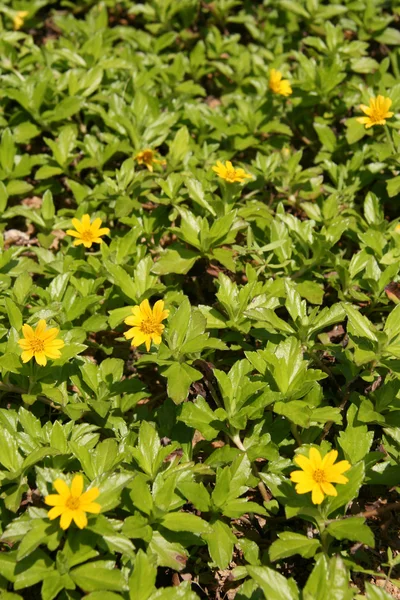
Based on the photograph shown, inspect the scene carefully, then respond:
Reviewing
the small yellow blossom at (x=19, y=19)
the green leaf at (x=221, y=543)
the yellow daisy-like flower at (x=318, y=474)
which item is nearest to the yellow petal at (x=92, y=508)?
the green leaf at (x=221, y=543)

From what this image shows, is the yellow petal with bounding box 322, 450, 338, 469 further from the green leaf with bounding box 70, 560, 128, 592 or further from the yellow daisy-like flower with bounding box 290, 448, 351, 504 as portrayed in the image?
the green leaf with bounding box 70, 560, 128, 592

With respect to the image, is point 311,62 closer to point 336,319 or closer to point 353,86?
point 353,86

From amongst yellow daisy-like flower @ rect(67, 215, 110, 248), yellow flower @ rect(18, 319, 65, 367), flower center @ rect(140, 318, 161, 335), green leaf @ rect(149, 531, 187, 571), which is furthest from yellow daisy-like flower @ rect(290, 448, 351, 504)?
yellow daisy-like flower @ rect(67, 215, 110, 248)

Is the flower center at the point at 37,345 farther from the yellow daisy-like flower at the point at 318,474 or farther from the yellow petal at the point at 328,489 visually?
the yellow petal at the point at 328,489

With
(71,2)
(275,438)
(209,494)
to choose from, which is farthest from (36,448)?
(71,2)

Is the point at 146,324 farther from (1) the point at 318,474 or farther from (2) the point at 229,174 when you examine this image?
(2) the point at 229,174

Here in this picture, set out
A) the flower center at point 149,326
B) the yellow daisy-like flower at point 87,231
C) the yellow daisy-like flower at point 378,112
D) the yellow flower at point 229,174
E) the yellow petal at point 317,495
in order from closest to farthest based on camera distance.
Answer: the yellow petal at point 317,495 → the flower center at point 149,326 → the yellow daisy-like flower at point 87,231 → the yellow flower at point 229,174 → the yellow daisy-like flower at point 378,112
